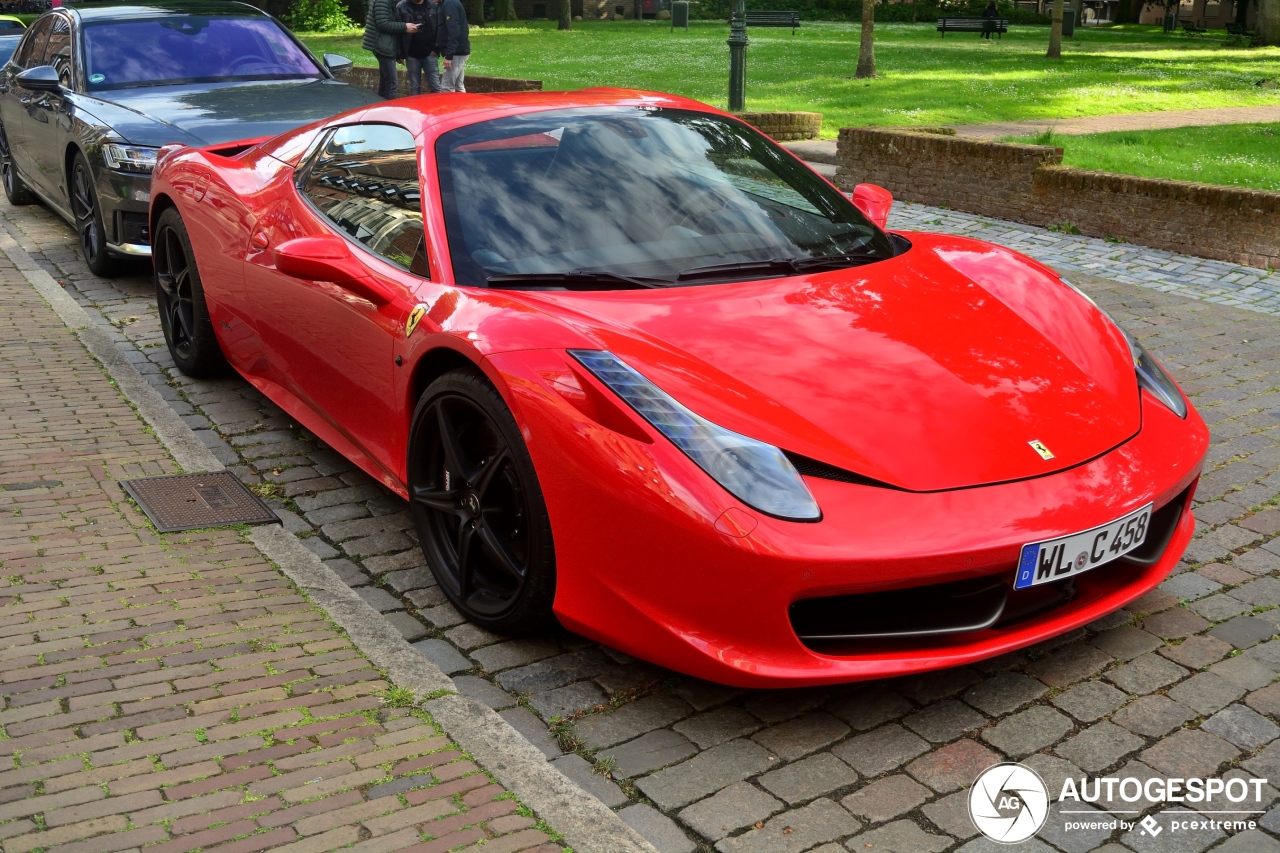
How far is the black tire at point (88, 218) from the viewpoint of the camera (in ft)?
26.8

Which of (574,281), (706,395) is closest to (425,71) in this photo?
(574,281)

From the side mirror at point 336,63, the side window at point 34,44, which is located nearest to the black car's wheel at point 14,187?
the side window at point 34,44

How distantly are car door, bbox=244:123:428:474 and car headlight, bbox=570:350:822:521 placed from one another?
112 centimetres

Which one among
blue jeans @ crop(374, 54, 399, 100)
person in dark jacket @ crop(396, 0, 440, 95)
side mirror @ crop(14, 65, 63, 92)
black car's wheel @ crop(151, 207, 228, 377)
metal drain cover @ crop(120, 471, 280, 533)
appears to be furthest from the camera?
blue jeans @ crop(374, 54, 399, 100)

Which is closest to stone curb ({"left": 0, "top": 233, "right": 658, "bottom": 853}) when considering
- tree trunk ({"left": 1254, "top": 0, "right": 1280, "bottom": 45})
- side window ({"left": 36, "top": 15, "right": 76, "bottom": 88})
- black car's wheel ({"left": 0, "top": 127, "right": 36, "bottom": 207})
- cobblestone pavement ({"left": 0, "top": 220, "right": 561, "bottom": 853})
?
cobblestone pavement ({"left": 0, "top": 220, "right": 561, "bottom": 853})

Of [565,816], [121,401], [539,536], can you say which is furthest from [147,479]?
[565,816]

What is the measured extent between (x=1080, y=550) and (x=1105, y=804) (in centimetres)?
62

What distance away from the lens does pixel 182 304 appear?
6.27 meters

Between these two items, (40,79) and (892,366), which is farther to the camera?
(40,79)

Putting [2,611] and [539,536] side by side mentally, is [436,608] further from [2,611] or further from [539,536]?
[2,611]

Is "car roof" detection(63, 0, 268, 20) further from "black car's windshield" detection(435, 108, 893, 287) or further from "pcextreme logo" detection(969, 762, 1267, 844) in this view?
"pcextreme logo" detection(969, 762, 1267, 844)

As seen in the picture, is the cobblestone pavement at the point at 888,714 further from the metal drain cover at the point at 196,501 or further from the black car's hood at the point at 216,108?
the black car's hood at the point at 216,108

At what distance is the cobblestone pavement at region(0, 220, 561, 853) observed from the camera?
9.25ft

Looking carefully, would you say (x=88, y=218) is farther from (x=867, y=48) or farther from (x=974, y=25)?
(x=974, y=25)
